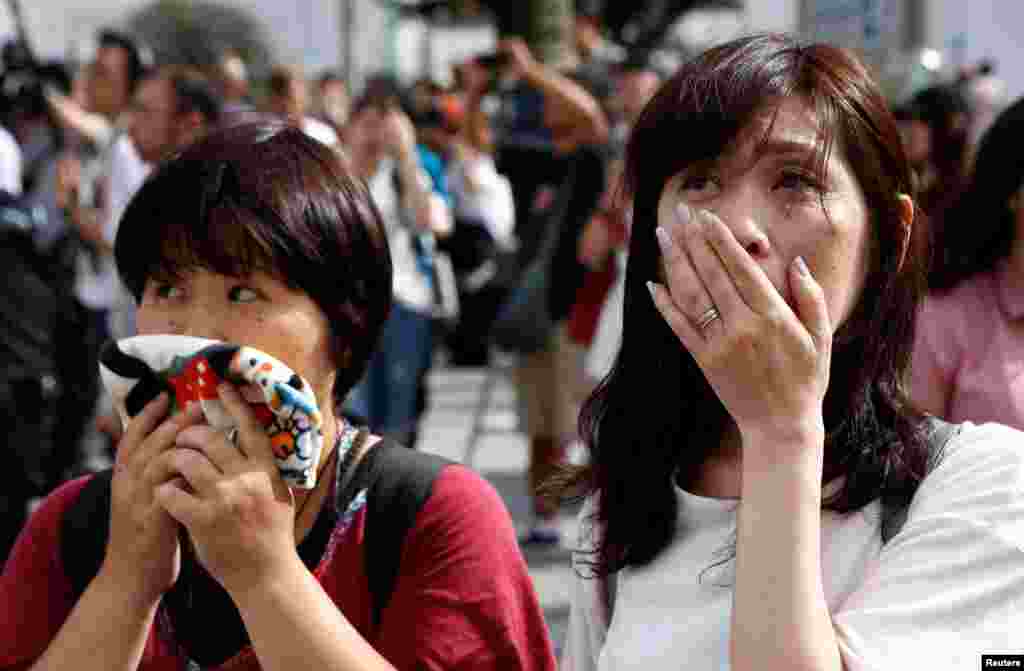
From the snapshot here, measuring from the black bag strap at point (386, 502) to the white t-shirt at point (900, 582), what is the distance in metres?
0.26

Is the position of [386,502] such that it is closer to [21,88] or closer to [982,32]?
[21,88]

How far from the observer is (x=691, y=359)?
192 cm

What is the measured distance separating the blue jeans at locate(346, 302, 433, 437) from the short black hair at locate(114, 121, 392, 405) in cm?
451

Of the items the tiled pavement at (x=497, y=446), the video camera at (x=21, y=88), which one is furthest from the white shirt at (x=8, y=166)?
the tiled pavement at (x=497, y=446)

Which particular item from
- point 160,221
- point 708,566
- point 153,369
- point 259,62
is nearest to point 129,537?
point 153,369

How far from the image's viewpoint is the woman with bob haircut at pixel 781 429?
61.4 inches

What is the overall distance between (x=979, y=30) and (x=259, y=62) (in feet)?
158

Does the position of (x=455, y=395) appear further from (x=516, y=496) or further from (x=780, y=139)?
(x=780, y=139)

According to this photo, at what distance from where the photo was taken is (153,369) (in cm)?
182

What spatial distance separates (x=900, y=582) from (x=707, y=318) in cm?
31

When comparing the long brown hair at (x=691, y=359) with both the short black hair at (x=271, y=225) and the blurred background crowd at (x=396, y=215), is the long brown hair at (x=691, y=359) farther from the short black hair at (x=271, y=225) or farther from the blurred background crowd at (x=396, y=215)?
the blurred background crowd at (x=396, y=215)

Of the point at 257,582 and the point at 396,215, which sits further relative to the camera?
the point at 396,215

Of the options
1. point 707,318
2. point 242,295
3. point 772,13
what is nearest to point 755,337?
point 707,318

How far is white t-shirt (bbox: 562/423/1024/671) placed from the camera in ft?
5.22
